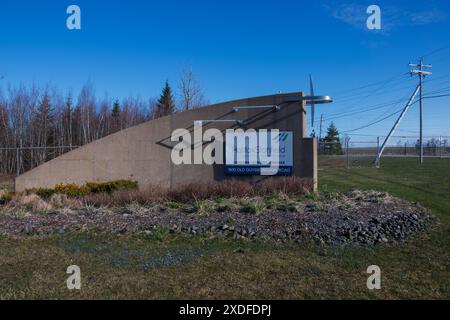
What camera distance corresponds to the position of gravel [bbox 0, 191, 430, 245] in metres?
6.28

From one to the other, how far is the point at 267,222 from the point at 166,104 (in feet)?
112

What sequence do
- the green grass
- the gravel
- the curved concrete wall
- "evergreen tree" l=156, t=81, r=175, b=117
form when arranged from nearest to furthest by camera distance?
the green grass < the gravel < the curved concrete wall < "evergreen tree" l=156, t=81, r=175, b=117

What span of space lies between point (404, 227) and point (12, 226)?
25.1 ft

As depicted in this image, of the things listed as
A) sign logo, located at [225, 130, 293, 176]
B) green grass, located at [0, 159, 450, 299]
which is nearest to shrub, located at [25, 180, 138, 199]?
sign logo, located at [225, 130, 293, 176]

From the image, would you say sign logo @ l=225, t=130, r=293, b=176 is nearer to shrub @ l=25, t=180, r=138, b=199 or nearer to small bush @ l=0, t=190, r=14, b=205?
shrub @ l=25, t=180, r=138, b=199

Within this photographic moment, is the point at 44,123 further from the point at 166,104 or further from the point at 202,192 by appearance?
the point at 202,192

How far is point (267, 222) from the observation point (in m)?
6.85

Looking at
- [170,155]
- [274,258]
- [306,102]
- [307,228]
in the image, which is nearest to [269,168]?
[306,102]

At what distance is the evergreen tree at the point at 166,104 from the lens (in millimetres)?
37688

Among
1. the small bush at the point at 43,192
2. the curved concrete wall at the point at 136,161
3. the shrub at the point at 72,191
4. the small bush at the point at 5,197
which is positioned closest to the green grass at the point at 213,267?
the shrub at the point at 72,191

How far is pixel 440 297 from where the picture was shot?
3879 millimetres

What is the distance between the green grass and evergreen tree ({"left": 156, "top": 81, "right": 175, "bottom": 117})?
31.7 metres

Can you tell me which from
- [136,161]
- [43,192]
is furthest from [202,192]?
[43,192]

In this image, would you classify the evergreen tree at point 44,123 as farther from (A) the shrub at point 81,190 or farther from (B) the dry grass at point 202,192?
(B) the dry grass at point 202,192
